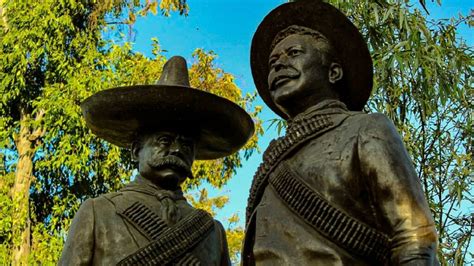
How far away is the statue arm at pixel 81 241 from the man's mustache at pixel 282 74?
4.96ft

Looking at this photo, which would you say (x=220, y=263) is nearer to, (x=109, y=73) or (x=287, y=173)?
(x=287, y=173)

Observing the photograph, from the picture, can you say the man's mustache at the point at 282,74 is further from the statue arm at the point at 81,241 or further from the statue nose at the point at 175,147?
the statue arm at the point at 81,241

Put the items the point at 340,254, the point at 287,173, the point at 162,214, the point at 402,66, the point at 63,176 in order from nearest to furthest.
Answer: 1. the point at 340,254
2. the point at 287,173
3. the point at 162,214
4. the point at 402,66
5. the point at 63,176

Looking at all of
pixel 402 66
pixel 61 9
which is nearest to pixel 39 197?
pixel 61 9

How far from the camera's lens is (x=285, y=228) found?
3.41m

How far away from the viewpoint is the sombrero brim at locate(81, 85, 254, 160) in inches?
192

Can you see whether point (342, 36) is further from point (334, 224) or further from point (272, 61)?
point (334, 224)

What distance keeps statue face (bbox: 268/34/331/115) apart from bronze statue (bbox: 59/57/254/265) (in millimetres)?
1085

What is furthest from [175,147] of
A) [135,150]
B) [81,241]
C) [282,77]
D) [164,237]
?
[282,77]

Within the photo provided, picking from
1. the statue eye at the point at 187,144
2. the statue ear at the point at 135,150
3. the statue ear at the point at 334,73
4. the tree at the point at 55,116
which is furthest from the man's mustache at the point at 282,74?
the tree at the point at 55,116

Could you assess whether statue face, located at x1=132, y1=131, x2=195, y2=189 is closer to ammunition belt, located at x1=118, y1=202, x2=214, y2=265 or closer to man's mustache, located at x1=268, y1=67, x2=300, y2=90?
ammunition belt, located at x1=118, y1=202, x2=214, y2=265

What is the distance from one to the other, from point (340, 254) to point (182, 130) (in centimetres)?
198

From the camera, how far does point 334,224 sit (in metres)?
3.28

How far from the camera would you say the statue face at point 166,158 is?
4805 millimetres
